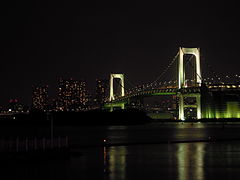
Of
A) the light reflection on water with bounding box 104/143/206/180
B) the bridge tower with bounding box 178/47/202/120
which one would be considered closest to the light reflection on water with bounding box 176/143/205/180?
the light reflection on water with bounding box 104/143/206/180

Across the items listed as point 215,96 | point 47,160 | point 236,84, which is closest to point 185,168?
point 47,160

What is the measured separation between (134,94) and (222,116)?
2019 cm

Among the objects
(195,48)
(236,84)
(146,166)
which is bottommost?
(146,166)

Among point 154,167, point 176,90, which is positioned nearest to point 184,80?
point 176,90

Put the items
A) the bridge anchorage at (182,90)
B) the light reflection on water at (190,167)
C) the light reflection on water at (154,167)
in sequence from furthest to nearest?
the bridge anchorage at (182,90)
the light reflection on water at (154,167)
the light reflection on water at (190,167)

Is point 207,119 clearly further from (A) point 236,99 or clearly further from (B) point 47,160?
(B) point 47,160

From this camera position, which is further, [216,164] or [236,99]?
[236,99]

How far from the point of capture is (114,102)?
4473 inches

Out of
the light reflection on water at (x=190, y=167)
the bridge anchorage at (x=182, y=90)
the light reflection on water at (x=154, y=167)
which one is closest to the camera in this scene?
the light reflection on water at (x=190, y=167)

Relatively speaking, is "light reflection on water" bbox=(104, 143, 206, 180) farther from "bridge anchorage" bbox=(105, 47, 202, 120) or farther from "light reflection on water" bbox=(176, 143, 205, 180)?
"bridge anchorage" bbox=(105, 47, 202, 120)

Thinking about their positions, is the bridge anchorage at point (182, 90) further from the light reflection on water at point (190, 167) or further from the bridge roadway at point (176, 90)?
the light reflection on water at point (190, 167)

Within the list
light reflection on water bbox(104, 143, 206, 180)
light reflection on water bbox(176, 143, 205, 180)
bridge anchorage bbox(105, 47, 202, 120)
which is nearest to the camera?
light reflection on water bbox(176, 143, 205, 180)

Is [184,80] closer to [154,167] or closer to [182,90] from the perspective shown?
[182,90]

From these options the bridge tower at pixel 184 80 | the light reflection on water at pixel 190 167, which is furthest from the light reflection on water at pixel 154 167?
the bridge tower at pixel 184 80
